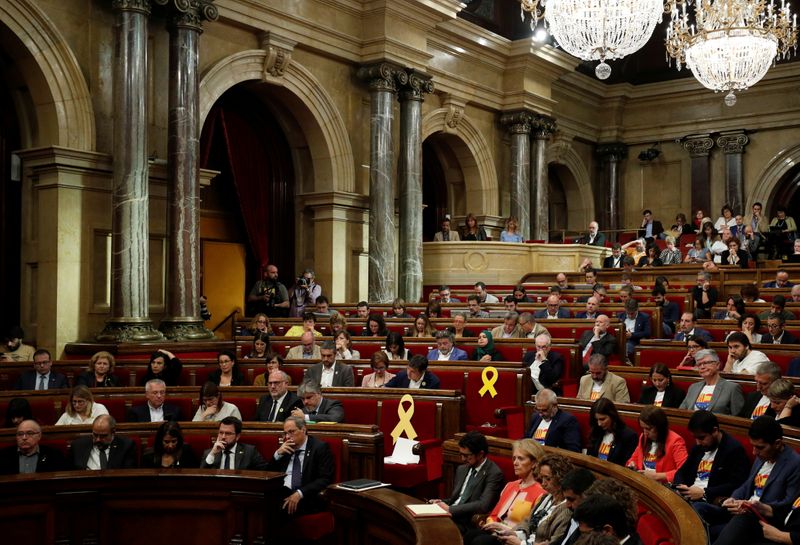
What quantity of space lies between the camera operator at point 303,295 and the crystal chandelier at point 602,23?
4854mm

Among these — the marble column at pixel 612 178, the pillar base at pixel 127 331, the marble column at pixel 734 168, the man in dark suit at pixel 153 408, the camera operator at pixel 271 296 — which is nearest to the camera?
the man in dark suit at pixel 153 408

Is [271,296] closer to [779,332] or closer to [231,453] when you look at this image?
[231,453]

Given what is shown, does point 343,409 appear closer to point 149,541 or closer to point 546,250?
point 149,541

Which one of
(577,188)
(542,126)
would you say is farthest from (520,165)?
(577,188)

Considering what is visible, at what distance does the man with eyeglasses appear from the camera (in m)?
5.05

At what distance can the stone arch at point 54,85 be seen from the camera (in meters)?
9.68

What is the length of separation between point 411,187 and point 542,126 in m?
4.75

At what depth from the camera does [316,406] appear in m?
6.33

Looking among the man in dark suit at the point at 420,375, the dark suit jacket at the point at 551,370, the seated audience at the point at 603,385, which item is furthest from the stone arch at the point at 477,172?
the seated audience at the point at 603,385

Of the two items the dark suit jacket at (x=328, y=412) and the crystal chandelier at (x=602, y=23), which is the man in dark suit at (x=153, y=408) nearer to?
the dark suit jacket at (x=328, y=412)

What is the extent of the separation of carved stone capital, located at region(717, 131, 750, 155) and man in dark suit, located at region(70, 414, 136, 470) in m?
17.5

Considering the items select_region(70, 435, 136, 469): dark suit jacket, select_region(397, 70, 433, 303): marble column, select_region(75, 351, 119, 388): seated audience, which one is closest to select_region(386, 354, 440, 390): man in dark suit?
select_region(70, 435, 136, 469): dark suit jacket

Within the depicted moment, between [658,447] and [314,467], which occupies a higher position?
[658,447]

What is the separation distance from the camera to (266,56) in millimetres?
12508
